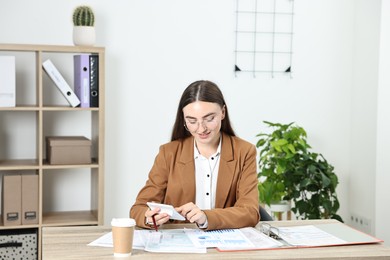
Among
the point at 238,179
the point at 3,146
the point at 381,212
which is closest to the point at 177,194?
the point at 238,179

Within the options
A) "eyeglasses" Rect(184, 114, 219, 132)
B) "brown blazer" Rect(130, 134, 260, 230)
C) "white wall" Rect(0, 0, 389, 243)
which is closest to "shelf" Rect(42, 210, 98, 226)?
"white wall" Rect(0, 0, 389, 243)

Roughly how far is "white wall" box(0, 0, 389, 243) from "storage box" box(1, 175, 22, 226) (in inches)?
26.9

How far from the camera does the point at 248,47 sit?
4516mm

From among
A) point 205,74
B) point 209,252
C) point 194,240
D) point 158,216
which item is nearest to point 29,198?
point 205,74

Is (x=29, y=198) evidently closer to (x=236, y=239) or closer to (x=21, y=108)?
(x=21, y=108)

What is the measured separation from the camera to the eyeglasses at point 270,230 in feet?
7.78

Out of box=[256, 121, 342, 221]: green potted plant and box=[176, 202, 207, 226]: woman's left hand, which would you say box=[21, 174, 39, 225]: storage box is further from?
box=[176, 202, 207, 226]: woman's left hand

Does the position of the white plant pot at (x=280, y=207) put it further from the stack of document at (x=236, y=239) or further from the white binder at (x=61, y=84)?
the stack of document at (x=236, y=239)

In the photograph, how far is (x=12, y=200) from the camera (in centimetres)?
382

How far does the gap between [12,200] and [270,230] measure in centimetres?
197

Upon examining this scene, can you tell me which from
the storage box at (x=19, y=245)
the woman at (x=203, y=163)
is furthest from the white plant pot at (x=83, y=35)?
the woman at (x=203, y=163)

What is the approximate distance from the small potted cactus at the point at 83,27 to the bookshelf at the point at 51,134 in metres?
0.07

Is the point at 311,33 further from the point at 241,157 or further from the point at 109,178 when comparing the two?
the point at 241,157

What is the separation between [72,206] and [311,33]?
2.11m
